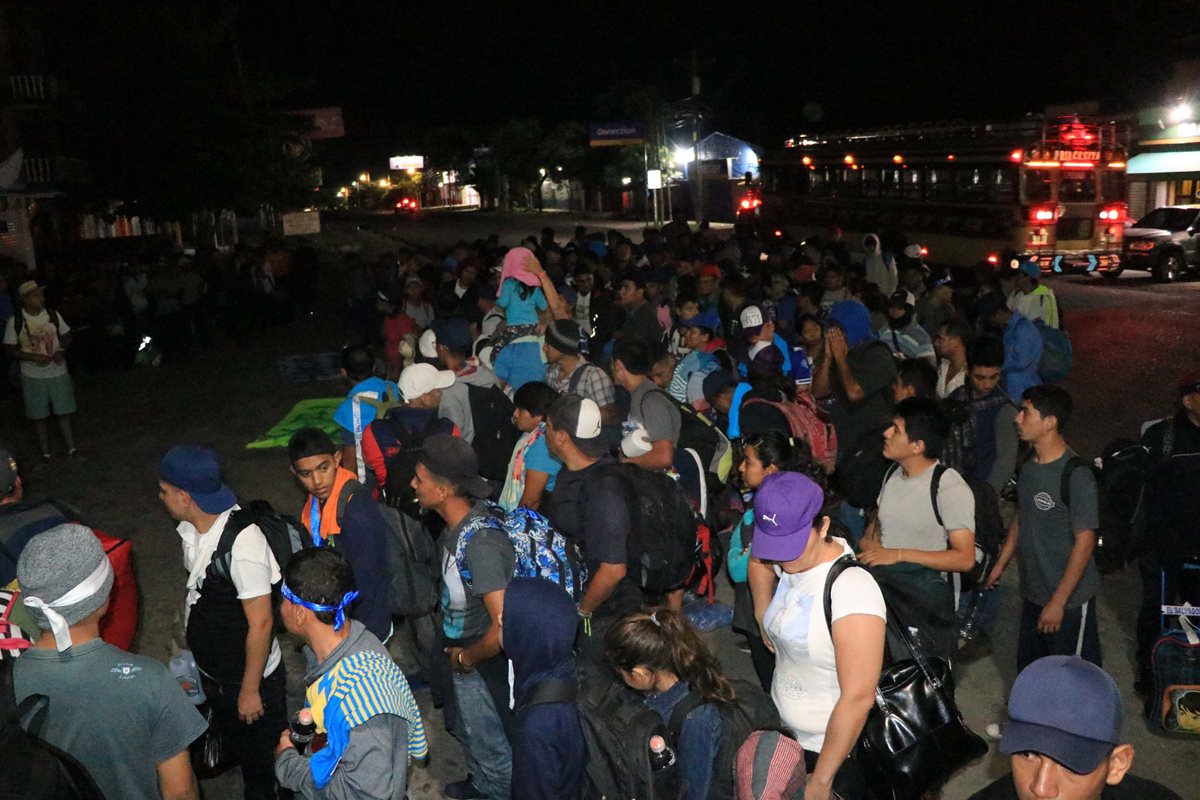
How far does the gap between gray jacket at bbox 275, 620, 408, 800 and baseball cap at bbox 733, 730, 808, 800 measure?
1.03 meters

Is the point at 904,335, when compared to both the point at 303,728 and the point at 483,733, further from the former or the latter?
the point at 303,728

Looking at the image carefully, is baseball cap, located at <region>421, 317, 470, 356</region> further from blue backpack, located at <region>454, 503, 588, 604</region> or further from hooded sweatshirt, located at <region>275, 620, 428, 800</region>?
hooded sweatshirt, located at <region>275, 620, 428, 800</region>

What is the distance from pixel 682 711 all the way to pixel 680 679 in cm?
9

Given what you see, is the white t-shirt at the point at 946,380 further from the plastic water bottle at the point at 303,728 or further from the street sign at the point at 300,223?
the street sign at the point at 300,223

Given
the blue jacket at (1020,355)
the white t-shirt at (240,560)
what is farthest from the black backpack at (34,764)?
the blue jacket at (1020,355)

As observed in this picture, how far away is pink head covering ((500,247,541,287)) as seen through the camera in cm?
847

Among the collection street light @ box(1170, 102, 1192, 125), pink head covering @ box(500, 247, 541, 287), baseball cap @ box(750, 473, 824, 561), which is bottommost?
baseball cap @ box(750, 473, 824, 561)

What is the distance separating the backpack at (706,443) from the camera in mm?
5742

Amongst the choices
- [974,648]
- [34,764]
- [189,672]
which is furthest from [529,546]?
[974,648]

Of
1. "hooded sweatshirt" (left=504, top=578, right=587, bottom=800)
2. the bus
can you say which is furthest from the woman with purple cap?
the bus

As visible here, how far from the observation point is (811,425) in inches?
235

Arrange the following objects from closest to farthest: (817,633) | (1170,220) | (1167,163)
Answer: (817,633) → (1170,220) → (1167,163)

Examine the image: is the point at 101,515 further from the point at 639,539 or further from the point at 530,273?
the point at 639,539

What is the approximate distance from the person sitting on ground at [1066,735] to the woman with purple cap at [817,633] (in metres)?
0.70
